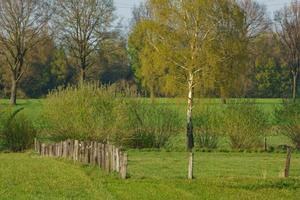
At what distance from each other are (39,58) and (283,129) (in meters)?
45.9

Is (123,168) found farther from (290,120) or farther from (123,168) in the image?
(290,120)

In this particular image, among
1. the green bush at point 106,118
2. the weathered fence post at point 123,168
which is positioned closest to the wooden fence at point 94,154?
the weathered fence post at point 123,168

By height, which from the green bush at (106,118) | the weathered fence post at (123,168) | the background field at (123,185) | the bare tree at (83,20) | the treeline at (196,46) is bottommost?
the background field at (123,185)

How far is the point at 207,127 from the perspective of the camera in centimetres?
4397

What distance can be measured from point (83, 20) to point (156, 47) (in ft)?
84.2

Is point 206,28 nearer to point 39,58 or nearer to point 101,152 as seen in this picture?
point 101,152

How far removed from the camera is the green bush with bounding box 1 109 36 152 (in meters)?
40.5

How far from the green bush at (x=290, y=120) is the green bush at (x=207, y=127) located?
4.53 metres

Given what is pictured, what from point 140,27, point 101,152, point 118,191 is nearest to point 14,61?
point 140,27

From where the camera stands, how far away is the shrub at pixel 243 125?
4253 centimetres

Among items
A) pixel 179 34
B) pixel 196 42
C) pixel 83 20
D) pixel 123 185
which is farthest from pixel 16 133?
pixel 83 20

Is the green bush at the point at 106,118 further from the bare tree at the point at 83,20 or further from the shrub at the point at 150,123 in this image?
the bare tree at the point at 83,20

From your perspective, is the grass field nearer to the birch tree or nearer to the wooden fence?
the wooden fence

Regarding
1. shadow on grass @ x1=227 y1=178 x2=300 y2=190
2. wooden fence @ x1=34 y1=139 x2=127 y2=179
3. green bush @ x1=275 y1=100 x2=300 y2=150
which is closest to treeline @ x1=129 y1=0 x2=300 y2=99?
green bush @ x1=275 y1=100 x2=300 y2=150
